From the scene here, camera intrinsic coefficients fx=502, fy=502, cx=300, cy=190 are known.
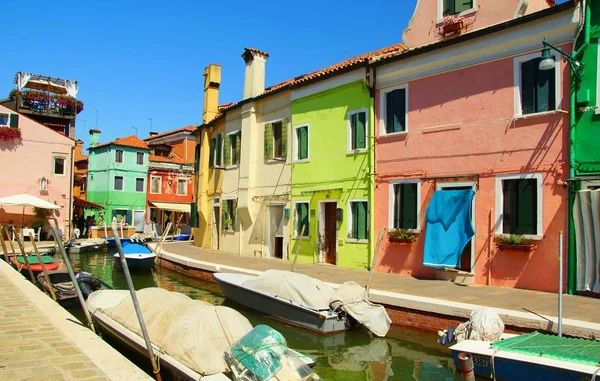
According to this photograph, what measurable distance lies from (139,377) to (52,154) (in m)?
30.1

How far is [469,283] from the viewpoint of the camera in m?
12.2

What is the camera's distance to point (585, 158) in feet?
34.6

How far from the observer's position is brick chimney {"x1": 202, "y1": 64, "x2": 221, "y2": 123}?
2514 cm

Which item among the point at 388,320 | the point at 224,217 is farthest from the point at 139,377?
the point at 224,217

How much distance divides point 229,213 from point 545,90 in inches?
563

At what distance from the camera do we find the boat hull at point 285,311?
31.1 feet

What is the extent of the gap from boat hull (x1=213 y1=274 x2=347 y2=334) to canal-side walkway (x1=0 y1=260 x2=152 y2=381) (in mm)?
4080

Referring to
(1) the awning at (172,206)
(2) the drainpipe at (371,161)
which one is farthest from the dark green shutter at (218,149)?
(1) the awning at (172,206)

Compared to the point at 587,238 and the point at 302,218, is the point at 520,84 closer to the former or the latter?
the point at 587,238

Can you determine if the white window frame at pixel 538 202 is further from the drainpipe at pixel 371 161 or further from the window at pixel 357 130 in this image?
the window at pixel 357 130

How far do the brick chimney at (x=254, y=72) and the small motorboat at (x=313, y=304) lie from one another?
1148 centimetres

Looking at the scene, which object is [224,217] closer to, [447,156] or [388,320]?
[447,156]

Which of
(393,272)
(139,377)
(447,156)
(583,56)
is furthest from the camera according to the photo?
(393,272)

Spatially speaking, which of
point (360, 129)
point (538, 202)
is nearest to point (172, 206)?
point (360, 129)
